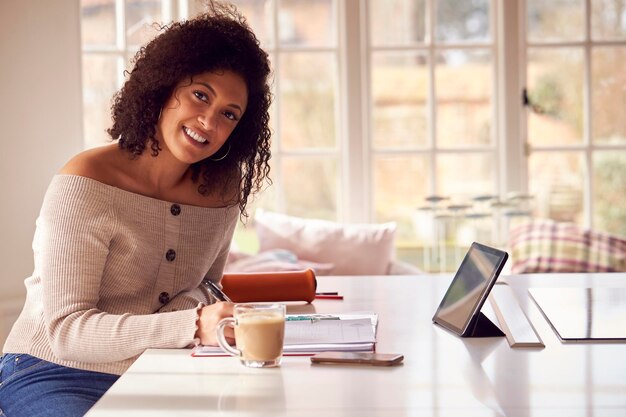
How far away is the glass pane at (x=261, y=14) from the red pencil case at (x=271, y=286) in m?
2.51

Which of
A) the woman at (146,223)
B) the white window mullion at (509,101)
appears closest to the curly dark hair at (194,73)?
the woman at (146,223)

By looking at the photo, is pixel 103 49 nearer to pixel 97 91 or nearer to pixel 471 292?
pixel 97 91

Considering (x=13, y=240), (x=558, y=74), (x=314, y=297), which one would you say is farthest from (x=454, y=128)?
(x=314, y=297)

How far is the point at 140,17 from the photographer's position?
4.36 meters

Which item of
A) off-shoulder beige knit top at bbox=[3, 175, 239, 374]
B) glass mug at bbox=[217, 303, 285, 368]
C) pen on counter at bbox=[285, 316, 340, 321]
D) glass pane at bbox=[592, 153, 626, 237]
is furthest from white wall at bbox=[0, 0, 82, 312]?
glass pane at bbox=[592, 153, 626, 237]

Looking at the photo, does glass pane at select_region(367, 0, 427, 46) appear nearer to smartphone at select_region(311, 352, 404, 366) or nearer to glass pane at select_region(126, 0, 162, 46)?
glass pane at select_region(126, 0, 162, 46)

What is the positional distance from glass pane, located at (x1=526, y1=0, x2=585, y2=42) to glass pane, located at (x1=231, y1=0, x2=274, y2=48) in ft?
3.95

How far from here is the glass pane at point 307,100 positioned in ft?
14.8

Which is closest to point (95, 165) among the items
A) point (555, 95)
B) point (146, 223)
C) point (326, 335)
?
point (146, 223)

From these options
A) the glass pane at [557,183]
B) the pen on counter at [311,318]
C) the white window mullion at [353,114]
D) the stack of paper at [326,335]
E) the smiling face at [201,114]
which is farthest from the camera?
the glass pane at [557,183]

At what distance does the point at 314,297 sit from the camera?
2074mm

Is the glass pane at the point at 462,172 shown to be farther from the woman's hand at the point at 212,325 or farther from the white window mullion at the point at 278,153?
the woman's hand at the point at 212,325

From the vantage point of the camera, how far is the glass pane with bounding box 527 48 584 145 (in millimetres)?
4527

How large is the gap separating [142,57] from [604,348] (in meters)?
1.15
